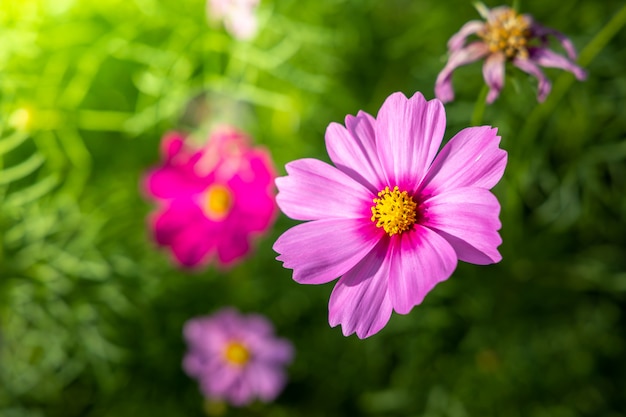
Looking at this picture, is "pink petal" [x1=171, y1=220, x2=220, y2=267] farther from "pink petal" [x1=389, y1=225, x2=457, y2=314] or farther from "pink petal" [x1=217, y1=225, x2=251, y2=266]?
"pink petal" [x1=389, y1=225, x2=457, y2=314]

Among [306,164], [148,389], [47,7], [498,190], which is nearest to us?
[306,164]

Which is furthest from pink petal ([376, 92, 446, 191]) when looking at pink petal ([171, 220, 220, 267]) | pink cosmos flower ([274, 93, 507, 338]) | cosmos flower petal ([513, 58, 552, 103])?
pink petal ([171, 220, 220, 267])

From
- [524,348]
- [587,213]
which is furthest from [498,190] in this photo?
[524,348]

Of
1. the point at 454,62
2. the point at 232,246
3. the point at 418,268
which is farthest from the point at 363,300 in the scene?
the point at 232,246

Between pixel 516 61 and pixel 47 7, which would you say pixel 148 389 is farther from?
pixel 516 61

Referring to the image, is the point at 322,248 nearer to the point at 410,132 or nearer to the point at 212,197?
the point at 410,132

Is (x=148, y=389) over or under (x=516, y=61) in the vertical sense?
under
